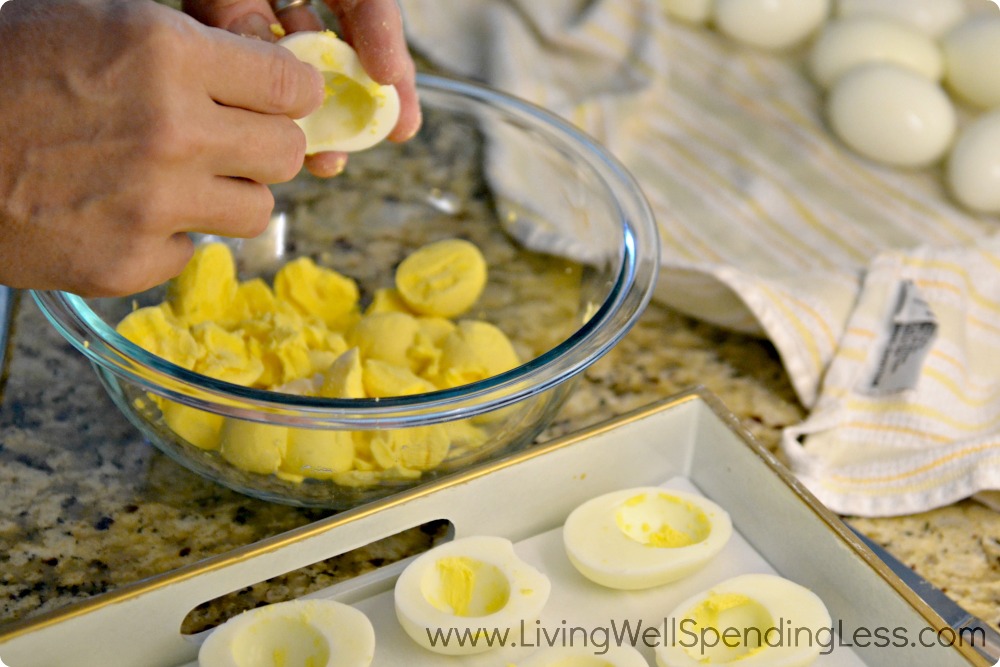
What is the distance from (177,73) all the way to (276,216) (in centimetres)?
53

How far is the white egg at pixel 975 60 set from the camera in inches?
55.5

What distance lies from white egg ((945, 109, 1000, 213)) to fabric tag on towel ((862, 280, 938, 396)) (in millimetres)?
261

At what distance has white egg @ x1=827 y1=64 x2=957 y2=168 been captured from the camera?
136 centimetres

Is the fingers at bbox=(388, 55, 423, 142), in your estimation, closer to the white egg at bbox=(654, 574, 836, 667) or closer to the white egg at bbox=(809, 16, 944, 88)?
the white egg at bbox=(654, 574, 836, 667)

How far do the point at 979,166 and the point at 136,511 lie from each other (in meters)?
1.08

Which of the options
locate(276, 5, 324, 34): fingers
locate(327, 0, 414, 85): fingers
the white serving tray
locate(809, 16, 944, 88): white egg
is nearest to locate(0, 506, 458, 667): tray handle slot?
the white serving tray

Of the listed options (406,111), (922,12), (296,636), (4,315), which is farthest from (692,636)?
(922,12)

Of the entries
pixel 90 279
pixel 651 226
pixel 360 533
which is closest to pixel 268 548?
pixel 360 533

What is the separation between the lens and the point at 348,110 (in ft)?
3.10

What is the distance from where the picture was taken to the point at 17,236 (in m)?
0.68

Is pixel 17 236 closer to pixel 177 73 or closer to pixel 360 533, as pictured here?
pixel 177 73

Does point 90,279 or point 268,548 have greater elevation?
point 90,279

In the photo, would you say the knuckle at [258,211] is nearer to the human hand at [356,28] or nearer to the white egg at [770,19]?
the human hand at [356,28]

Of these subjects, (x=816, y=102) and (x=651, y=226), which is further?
(x=816, y=102)
